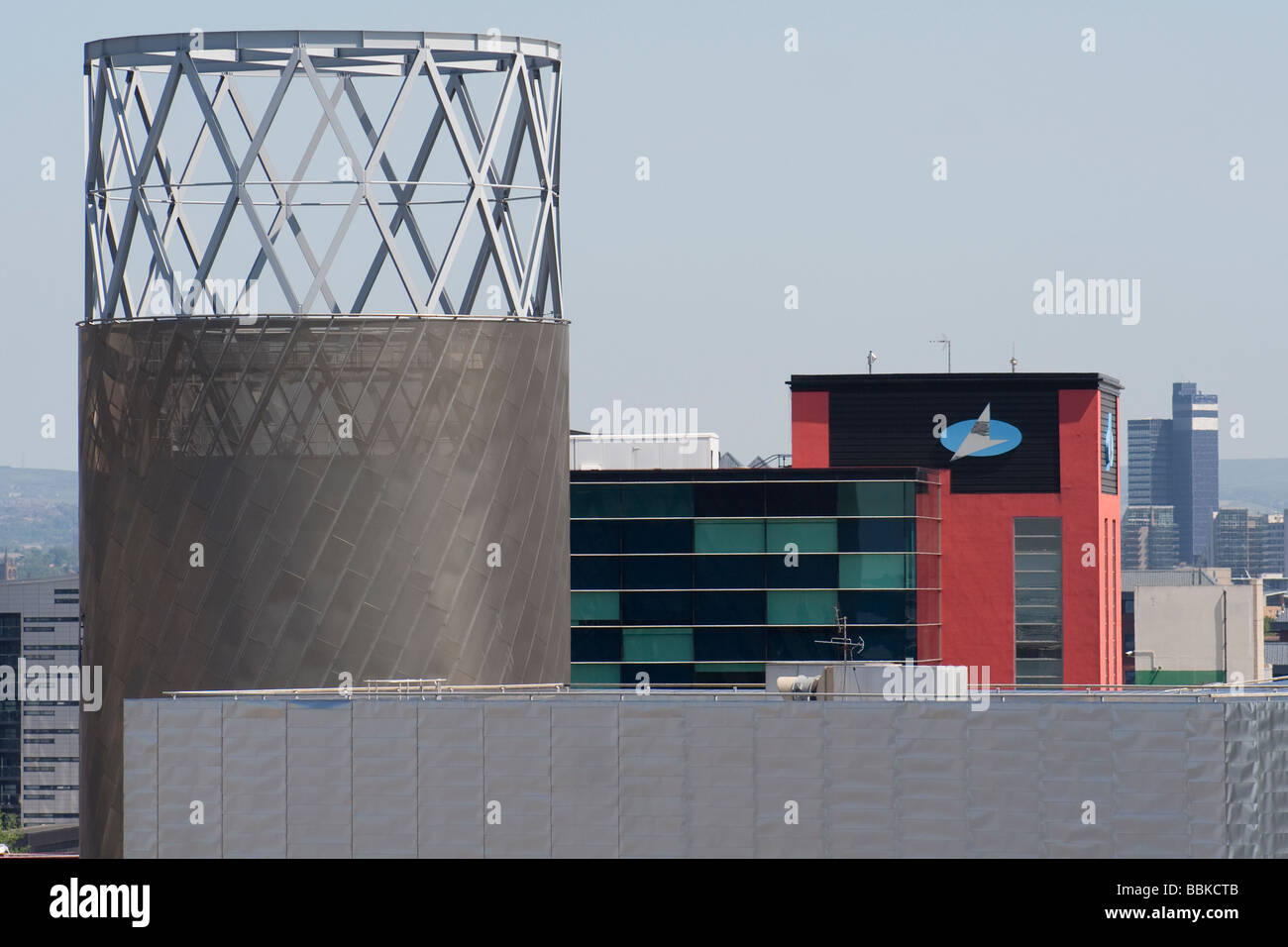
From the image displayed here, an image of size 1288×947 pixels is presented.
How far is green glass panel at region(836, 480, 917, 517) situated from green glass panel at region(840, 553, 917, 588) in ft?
7.26

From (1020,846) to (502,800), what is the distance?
10072 millimetres

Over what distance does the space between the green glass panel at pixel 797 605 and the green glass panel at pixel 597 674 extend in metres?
8.35

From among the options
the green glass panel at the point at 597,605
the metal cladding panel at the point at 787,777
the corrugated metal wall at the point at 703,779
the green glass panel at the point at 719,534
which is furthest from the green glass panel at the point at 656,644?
the metal cladding panel at the point at 787,777

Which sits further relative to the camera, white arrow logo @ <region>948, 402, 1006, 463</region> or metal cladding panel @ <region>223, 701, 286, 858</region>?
white arrow logo @ <region>948, 402, 1006, 463</region>

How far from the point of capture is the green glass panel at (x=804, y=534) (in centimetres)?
11162

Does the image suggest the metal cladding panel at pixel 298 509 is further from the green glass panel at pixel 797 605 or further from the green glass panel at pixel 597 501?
the green glass panel at pixel 797 605

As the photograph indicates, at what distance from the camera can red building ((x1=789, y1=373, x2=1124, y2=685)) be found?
452 ft

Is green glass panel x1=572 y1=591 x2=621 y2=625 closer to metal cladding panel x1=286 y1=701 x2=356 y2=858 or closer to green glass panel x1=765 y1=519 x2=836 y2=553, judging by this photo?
green glass panel x1=765 y1=519 x2=836 y2=553

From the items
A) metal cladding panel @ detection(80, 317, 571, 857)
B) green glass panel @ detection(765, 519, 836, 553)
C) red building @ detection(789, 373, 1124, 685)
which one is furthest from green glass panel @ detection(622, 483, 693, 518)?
metal cladding panel @ detection(80, 317, 571, 857)

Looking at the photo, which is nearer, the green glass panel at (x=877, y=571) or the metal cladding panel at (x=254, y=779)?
the metal cladding panel at (x=254, y=779)

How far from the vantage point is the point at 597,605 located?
110 metres

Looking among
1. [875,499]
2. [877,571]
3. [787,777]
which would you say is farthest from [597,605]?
[787,777]

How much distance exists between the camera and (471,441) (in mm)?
47906
